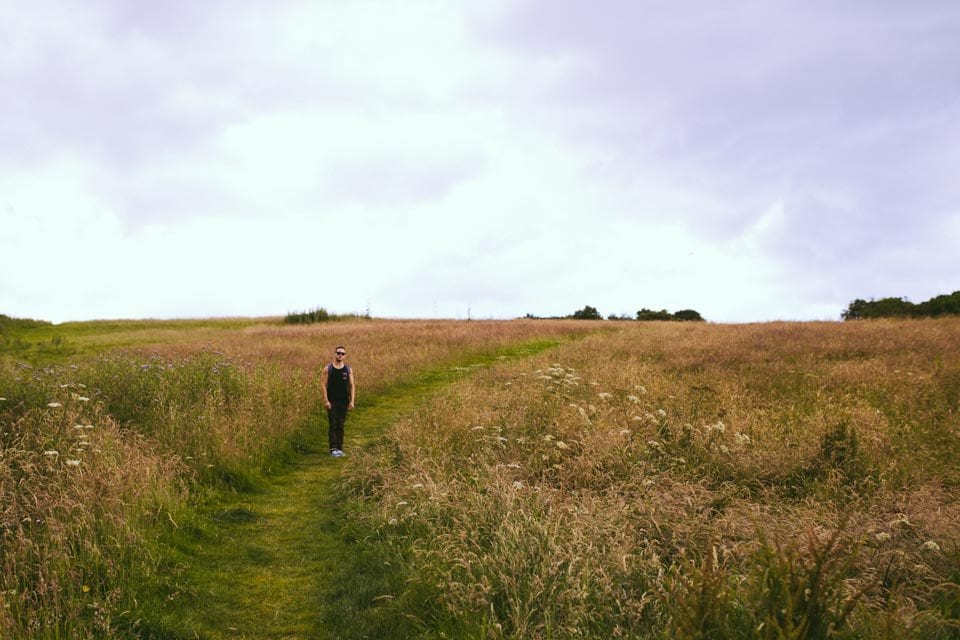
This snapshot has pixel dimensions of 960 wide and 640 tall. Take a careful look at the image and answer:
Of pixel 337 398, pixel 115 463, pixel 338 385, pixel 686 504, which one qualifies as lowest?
pixel 686 504

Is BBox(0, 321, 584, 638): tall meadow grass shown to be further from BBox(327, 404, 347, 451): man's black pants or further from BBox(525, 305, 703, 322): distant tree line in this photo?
BBox(525, 305, 703, 322): distant tree line

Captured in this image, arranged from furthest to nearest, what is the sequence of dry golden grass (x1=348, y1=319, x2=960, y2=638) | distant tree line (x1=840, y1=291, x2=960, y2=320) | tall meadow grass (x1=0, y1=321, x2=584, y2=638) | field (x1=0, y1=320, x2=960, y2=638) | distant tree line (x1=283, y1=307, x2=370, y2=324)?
1. distant tree line (x1=283, y1=307, x2=370, y2=324)
2. distant tree line (x1=840, y1=291, x2=960, y2=320)
3. tall meadow grass (x1=0, y1=321, x2=584, y2=638)
4. field (x1=0, y1=320, x2=960, y2=638)
5. dry golden grass (x1=348, y1=319, x2=960, y2=638)

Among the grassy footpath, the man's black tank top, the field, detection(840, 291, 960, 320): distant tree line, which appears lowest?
the grassy footpath

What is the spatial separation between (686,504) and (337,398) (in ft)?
23.8

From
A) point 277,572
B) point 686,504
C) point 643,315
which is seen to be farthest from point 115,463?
point 643,315

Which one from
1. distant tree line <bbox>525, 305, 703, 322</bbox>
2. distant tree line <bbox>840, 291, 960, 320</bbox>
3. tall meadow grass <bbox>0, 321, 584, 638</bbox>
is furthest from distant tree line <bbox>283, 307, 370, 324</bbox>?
distant tree line <bbox>840, 291, 960, 320</bbox>

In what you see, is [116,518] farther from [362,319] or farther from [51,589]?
[362,319]

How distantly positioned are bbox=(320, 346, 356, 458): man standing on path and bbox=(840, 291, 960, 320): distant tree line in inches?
1245

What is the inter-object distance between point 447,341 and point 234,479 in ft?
58.5

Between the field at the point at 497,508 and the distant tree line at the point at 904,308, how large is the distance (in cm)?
2554

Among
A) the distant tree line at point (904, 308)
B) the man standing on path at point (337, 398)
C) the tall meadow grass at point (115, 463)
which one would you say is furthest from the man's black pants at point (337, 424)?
the distant tree line at point (904, 308)

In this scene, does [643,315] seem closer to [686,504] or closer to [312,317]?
[312,317]

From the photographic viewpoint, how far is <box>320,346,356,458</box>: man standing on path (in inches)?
444

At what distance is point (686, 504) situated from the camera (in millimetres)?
6316
